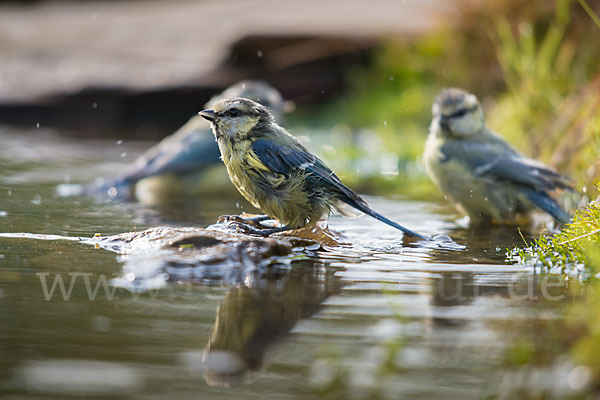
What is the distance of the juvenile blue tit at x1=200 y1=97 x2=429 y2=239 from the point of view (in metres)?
4.65

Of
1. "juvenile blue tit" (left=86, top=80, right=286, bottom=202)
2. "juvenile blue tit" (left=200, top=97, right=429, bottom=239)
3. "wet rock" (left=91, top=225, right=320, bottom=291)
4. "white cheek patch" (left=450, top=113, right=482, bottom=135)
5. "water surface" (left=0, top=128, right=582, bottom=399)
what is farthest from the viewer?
"juvenile blue tit" (left=86, top=80, right=286, bottom=202)

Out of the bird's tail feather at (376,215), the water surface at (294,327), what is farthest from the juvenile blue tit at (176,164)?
the bird's tail feather at (376,215)

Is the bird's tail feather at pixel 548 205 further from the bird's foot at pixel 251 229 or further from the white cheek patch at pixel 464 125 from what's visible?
the bird's foot at pixel 251 229

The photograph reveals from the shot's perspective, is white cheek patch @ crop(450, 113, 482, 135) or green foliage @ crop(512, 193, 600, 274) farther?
white cheek patch @ crop(450, 113, 482, 135)

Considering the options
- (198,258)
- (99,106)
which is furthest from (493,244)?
(99,106)

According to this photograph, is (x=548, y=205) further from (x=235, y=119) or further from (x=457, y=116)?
(x=235, y=119)

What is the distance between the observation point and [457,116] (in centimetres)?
603

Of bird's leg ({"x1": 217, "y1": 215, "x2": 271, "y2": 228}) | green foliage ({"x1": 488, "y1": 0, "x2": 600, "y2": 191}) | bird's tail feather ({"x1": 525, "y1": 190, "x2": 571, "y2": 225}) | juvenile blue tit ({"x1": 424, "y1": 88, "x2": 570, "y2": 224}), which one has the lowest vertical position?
bird's leg ({"x1": 217, "y1": 215, "x2": 271, "y2": 228})

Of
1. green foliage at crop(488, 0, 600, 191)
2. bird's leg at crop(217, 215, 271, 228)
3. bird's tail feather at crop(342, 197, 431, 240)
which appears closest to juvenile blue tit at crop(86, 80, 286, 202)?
bird's leg at crop(217, 215, 271, 228)

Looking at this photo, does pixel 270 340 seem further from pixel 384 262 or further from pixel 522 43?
pixel 522 43

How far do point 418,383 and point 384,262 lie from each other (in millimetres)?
1708

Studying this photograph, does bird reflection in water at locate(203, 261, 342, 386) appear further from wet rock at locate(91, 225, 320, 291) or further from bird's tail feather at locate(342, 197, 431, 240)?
bird's tail feather at locate(342, 197, 431, 240)

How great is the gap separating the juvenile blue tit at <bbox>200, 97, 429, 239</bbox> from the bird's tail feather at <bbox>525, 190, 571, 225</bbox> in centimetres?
112

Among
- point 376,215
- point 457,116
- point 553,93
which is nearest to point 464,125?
point 457,116
